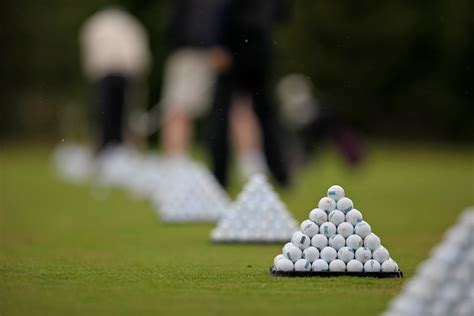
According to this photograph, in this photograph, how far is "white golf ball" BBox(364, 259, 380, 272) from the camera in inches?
251

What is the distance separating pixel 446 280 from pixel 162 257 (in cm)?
340

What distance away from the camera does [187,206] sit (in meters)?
11.0

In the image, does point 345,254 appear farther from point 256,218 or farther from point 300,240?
point 256,218

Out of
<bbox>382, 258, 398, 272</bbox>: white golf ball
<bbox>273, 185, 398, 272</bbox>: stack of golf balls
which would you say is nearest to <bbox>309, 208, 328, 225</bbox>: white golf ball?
<bbox>273, 185, 398, 272</bbox>: stack of golf balls

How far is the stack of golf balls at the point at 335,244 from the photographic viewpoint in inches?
247

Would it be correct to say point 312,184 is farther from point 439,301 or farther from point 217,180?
point 439,301

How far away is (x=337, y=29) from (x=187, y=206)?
27.2 m

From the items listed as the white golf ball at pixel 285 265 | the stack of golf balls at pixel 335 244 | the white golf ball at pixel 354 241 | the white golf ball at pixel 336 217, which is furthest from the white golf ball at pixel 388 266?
the white golf ball at pixel 285 265

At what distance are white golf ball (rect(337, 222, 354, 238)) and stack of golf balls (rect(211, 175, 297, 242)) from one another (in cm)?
210

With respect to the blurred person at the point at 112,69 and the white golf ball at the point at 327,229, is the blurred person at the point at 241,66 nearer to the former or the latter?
the blurred person at the point at 112,69

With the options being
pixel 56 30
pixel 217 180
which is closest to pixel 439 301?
pixel 217 180

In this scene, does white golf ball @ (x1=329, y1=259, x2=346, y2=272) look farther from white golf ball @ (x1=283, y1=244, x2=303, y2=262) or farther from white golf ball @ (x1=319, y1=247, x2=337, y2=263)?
A: white golf ball @ (x1=283, y1=244, x2=303, y2=262)

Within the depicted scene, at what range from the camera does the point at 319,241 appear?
248 inches

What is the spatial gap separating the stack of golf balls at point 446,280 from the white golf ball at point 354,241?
1409 millimetres
